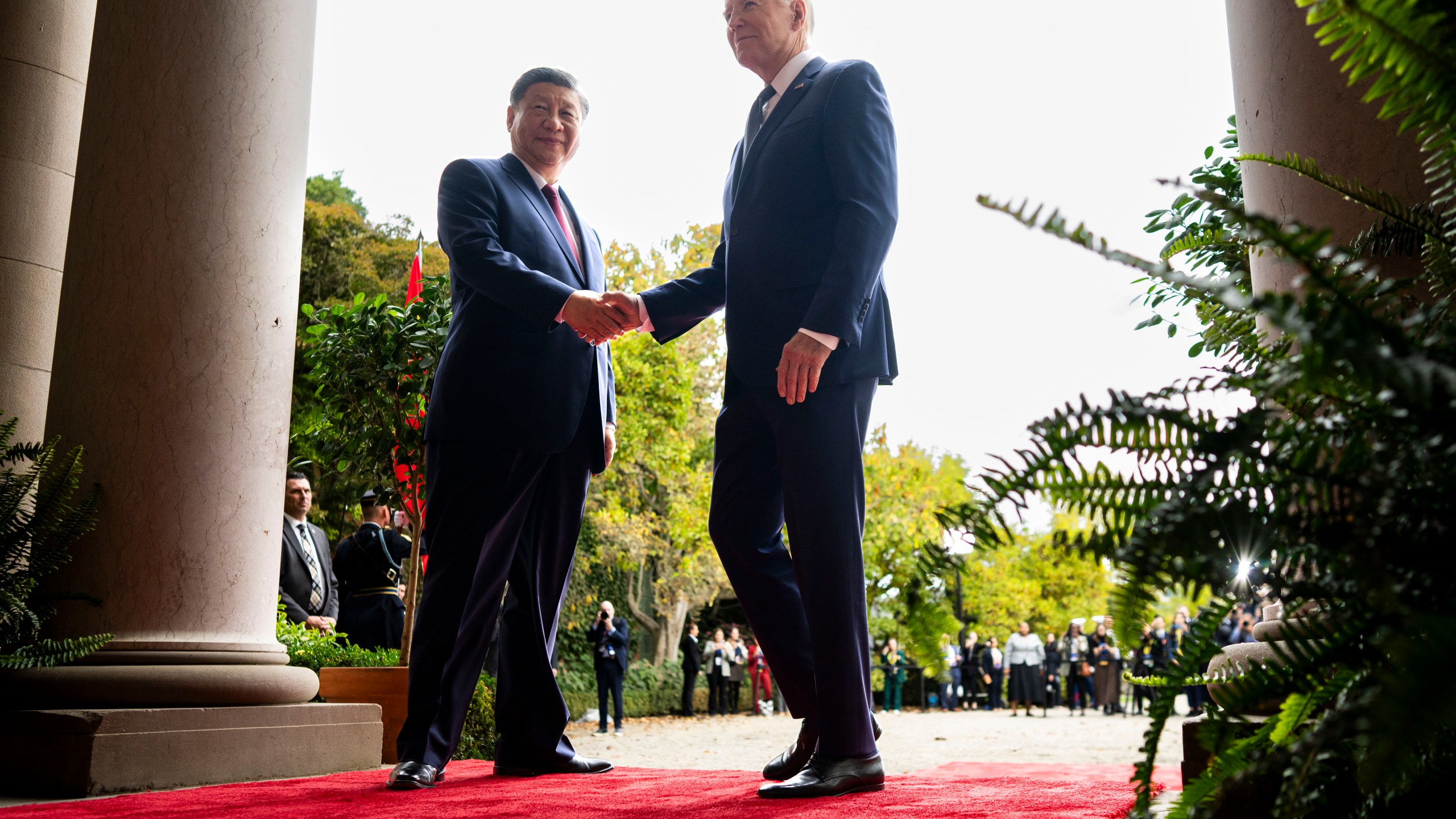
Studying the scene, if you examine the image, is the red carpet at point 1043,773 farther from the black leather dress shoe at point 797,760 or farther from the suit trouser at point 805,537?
the suit trouser at point 805,537

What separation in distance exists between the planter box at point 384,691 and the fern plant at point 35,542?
2.18 m

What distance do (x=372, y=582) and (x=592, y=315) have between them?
6.63 meters

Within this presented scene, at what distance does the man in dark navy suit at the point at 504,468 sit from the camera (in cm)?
387

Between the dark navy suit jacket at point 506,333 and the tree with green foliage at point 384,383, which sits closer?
the dark navy suit jacket at point 506,333

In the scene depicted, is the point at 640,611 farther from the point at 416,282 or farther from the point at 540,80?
the point at 540,80

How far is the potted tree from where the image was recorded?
7.30 meters

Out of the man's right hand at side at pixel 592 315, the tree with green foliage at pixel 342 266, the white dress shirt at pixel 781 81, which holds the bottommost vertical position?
the man's right hand at side at pixel 592 315

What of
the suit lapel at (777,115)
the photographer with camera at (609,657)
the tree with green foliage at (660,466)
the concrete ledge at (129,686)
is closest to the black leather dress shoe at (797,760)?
the suit lapel at (777,115)

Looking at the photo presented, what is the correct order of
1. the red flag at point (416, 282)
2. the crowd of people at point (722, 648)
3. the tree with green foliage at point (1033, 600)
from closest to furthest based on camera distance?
the red flag at point (416, 282) → the crowd of people at point (722, 648) → the tree with green foliage at point (1033, 600)

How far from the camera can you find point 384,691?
6164mm

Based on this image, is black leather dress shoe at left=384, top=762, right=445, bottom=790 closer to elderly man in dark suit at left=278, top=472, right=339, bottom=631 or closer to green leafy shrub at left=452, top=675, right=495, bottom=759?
green leafy shrub at left=452, top=675, right=495, bottom=759

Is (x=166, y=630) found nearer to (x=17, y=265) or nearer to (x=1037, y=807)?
(x=17, y=265)

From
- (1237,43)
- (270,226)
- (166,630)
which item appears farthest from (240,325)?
(1237,43)

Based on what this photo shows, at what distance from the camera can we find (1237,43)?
278cm
